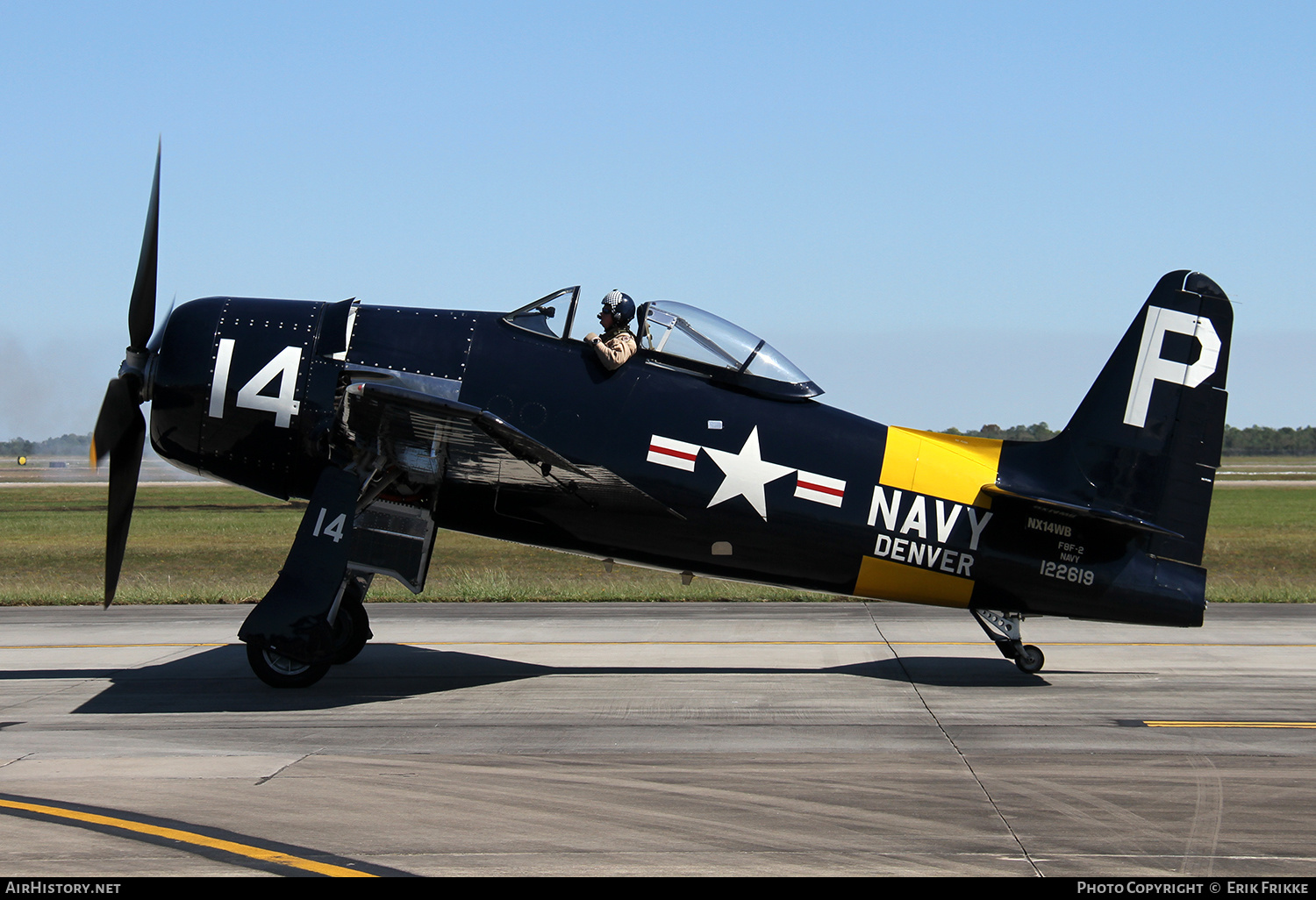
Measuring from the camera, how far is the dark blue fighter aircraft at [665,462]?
9859 millimetres

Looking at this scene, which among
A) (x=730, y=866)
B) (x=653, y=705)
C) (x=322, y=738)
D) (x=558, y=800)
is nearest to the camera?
(x=730, y=866)

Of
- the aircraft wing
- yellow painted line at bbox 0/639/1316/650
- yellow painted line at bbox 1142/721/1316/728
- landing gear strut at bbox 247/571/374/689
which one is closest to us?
the aircraft wing

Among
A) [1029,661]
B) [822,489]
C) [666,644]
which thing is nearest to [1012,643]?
[1029,661]

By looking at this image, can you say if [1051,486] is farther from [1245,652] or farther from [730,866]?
[730,866]

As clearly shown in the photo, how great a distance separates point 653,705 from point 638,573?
45.3 ft

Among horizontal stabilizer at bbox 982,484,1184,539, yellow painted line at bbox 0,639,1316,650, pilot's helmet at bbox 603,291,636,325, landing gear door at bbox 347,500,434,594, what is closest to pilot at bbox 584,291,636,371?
pilot's helmet at bbox 603,291,636,325

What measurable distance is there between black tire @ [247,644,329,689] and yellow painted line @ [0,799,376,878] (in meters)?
3.35

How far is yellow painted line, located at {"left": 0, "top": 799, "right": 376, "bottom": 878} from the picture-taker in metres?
5.40

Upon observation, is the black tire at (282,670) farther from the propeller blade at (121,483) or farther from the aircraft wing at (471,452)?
the aircraft wing at (471,452)

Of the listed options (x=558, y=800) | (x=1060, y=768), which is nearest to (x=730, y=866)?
(x=558, y=800)

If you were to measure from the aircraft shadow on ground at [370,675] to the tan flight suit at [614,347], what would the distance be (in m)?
3.36

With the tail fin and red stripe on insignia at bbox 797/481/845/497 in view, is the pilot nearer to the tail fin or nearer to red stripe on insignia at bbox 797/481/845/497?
red stripe on insignia at bbox 797/481/845/497

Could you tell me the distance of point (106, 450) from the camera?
10.0 metres

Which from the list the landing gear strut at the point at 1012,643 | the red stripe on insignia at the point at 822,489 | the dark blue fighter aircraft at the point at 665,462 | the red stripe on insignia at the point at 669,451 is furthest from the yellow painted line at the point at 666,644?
the red stripe on insignia at the point at 669,451
